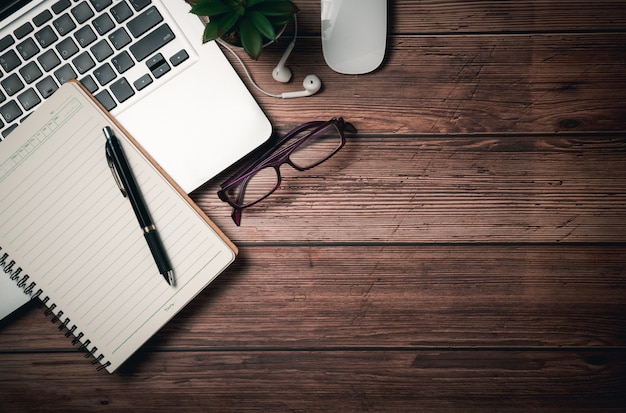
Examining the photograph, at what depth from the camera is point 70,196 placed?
0.58m

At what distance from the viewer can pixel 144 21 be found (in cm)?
55

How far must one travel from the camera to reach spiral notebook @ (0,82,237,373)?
568mm

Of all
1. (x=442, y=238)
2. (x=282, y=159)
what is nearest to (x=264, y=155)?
(x=282, y=159)

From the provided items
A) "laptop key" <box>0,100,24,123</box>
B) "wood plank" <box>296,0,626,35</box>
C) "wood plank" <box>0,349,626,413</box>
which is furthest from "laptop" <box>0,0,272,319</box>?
"wood plank" <box>0,349,626,413</box>

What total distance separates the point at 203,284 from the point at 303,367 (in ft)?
0.58

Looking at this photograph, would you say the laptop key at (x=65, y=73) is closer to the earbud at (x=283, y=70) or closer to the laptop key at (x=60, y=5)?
the laptop key at (x=60, y=5)

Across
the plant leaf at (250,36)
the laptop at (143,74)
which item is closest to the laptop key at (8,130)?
the laptop at (143,74)

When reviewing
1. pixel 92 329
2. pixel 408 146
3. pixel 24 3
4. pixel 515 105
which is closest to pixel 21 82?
pixel 24 3

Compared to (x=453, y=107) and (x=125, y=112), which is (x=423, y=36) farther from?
(x=125, y=112)

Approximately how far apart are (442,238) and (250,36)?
0.34 metres

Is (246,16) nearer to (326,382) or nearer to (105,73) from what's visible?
(105,73)

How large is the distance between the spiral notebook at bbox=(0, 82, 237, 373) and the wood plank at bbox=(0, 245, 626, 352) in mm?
58

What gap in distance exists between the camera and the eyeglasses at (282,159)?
1.91 feet

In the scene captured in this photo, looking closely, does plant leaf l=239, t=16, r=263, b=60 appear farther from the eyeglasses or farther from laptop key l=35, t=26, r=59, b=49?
laptop key l=35, t=26, r=59, b=49
